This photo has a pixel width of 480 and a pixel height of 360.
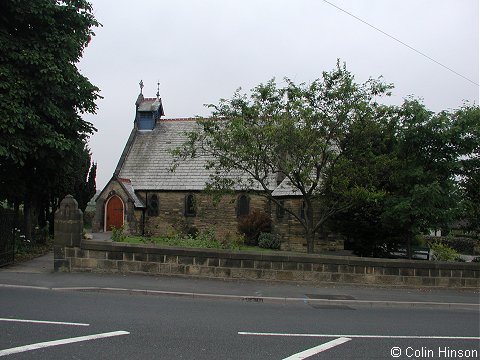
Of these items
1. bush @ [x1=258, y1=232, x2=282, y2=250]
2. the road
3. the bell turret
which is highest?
the bell turret

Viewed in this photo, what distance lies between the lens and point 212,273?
12.2 m

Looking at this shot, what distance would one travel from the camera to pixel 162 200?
32.2 meters

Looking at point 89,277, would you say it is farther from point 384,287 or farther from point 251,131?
point 384,287

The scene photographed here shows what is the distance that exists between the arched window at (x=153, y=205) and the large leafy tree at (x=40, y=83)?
16.0m

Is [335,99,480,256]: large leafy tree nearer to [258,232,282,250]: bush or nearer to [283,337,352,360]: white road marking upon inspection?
[283,337,352,360]: white road marking

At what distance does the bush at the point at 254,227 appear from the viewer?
93.1 ft

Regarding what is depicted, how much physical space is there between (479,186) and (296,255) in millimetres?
7423

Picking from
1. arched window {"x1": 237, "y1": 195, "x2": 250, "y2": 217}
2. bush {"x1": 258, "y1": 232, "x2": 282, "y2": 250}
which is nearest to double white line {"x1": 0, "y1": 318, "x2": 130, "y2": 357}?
bush {"x1": 258, "y1": 232, "x2": 282, "y2": 250}

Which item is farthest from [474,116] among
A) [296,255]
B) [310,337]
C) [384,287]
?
[310,337]

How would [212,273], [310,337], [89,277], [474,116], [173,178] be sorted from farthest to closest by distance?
[173,178] → [474,116] → [212,273] → [89,277] → [310,337]

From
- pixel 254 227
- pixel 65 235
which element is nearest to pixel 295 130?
pixel 65 235

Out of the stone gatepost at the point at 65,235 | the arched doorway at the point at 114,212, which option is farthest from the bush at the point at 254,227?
the stone gatepost at the point at 65,235

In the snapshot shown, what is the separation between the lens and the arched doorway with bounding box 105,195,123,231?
101ft

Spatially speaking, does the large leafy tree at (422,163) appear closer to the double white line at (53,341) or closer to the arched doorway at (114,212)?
the double white line at (53,341)
